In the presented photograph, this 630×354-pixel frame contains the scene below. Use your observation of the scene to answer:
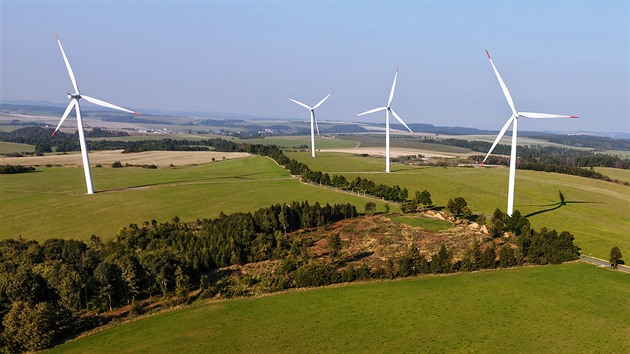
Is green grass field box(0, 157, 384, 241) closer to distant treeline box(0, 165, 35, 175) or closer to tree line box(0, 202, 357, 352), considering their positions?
distant treeline box(0, 165, 35, 175)

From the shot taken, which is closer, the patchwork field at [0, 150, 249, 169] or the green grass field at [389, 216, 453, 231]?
the green grass field at [389, 216, 453, 231]

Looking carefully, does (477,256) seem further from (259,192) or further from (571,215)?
(259,192)

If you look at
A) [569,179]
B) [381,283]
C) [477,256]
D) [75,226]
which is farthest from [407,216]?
[569,179]

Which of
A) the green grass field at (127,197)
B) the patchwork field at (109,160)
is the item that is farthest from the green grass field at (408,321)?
the patchwork field at (109,160)

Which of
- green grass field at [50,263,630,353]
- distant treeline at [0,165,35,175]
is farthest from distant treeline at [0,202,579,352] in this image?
distant treeline at [0,165,35,175]

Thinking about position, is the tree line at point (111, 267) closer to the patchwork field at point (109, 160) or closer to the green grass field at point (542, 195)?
the green grass field at point (542, 195)

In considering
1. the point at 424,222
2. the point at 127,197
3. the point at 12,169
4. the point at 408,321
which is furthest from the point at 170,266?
the point at 12,169

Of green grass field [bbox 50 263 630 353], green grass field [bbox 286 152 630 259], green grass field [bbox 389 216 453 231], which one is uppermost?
green grass field [bbox 286 152 630 259]
